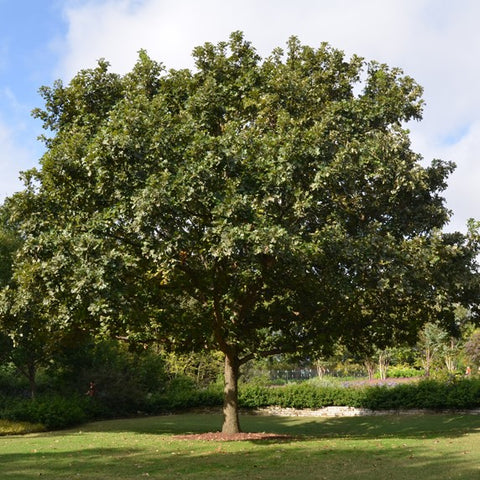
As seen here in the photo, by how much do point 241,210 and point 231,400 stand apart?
8788 millimetres

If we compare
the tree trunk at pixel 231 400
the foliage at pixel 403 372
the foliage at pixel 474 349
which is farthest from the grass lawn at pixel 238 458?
the foliage at pixel 403 372

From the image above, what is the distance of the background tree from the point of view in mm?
15578

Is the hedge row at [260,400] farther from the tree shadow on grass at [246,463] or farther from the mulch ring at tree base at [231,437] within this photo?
the tree shadow on grass at [246,463]

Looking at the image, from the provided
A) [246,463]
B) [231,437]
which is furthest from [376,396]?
[246,463]

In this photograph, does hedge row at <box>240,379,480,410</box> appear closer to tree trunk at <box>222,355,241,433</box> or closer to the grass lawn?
the grass lawn

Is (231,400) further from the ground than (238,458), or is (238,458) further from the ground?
(231,400)

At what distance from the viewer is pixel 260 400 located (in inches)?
1344

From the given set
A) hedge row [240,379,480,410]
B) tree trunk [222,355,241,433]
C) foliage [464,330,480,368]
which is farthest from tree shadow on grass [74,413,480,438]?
foliage [464,330,480,368]

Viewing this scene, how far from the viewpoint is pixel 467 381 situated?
2886 cm

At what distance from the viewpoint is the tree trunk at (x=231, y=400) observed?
20719 millimetres

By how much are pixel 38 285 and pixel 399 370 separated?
49.6 metres

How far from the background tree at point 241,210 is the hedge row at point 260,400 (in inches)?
318

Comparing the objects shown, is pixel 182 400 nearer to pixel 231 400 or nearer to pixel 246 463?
pixel 231 400

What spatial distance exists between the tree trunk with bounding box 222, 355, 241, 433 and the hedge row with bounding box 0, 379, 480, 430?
32.3ft
